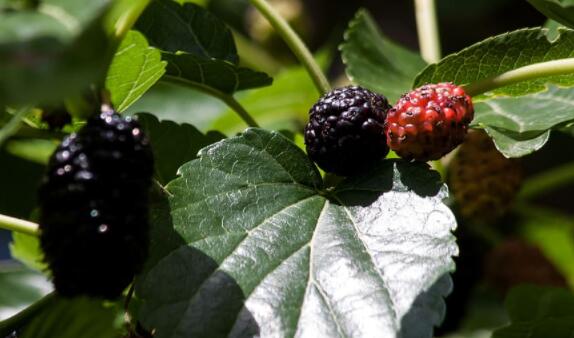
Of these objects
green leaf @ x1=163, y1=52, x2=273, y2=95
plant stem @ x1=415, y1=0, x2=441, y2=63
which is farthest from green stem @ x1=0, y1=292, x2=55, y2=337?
plant stem @ x1=415, y1=0, x2=441, y2=63

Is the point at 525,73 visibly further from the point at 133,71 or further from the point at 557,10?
the point at 133,71

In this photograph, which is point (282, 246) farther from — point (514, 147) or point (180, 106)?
point (180, 106)

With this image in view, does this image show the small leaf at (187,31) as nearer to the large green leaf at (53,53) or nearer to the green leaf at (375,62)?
the green leaf at (375,62)

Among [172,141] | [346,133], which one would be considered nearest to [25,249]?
[172,141]

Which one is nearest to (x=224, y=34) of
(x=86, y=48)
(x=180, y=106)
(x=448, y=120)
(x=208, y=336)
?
(x=448, y=120)

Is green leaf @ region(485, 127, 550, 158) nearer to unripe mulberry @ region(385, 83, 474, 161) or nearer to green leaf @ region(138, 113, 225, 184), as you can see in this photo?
unripe mulberry @ region(385, 83, 474, 161)

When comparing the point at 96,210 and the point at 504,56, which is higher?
the point at 504,56
